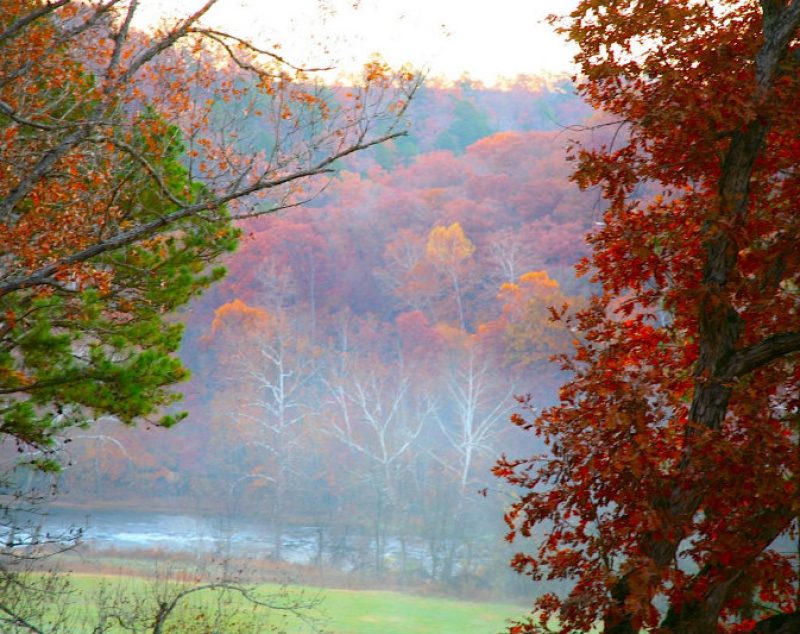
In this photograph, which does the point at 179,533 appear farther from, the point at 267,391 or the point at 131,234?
the point at 131,234

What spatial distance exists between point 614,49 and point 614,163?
2.69 feet

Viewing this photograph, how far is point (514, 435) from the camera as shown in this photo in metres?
30.9

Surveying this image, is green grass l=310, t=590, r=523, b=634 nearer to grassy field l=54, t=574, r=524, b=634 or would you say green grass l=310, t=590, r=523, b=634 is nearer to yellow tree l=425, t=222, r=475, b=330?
grassy field l=54, t=574, r=524, b=634

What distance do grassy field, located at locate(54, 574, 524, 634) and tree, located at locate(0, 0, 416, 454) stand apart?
9.46 metres

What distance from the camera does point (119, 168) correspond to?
7965mm

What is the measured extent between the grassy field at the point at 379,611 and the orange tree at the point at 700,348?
12.3 metres

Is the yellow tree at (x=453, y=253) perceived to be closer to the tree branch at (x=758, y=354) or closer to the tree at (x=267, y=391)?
the tree at (x=267, y=391)

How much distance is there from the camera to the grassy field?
18391mm

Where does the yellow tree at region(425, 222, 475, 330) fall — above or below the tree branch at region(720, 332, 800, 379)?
above

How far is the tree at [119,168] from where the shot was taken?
7.17 meters

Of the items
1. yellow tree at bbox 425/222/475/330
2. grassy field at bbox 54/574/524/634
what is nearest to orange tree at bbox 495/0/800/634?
grassy field at bbox 54/574/524/634

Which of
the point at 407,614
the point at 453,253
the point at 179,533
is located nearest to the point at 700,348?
the point at 407,614

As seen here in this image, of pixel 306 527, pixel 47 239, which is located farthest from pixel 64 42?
pixel 306 527

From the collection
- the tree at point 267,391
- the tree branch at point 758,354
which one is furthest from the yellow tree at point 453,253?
the tree branch at point 758,354
